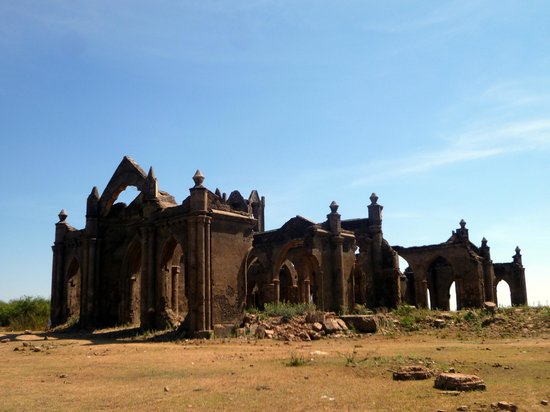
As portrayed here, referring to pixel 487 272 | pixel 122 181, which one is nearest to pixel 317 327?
pixel 122 181

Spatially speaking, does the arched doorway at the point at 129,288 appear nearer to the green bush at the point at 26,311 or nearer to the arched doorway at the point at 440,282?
the green bush at the point at 26,311

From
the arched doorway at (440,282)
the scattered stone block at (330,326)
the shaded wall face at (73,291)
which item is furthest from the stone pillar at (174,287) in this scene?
the arched doorway at (440,282)

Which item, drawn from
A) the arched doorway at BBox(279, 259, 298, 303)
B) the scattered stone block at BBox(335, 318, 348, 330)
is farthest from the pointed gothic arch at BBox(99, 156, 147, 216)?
the scattered stone block at BBox(335, 318, 348, 330)

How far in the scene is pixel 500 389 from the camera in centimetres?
777

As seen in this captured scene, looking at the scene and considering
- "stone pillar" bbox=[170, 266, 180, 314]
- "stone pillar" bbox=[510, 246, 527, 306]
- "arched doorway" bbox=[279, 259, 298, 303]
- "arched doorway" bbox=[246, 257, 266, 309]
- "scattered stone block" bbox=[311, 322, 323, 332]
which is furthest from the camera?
"stone pillar" bbox=[510, 246, 527, 306]

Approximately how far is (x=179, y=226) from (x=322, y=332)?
6569mm

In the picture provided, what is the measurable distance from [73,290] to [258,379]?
21.8m

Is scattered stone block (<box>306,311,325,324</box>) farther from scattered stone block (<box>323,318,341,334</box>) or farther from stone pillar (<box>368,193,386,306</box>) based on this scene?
stone pillar (<box>368,193,386,306</box>)

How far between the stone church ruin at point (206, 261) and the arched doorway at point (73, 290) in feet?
0.19

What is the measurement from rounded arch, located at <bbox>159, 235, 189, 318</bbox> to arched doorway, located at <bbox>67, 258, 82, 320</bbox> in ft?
16.9

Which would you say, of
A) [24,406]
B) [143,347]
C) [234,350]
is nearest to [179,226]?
[143,347]

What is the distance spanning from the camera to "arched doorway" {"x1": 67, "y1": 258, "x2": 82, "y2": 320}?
91.0ft

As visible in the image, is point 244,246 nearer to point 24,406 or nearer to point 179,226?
point 179,226

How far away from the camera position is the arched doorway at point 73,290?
91.0ft
